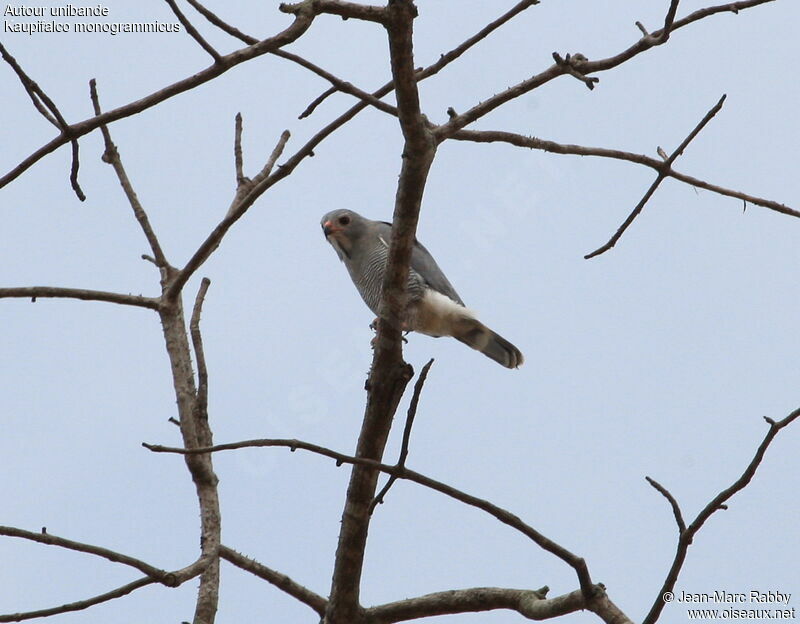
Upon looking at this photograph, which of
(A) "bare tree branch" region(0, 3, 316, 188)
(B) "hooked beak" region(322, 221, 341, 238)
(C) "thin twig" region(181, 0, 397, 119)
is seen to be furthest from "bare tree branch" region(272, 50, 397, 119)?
(B) "hooked beak" region(322, 221, 341, 238)

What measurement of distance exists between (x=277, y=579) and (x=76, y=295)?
1.26 m

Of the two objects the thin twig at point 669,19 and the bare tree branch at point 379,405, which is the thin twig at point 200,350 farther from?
the thin twig at point 669,19

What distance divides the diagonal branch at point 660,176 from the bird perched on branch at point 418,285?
2579mm

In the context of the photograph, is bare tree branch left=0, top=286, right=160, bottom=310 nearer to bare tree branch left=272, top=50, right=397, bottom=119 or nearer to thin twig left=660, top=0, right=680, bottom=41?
bare tree branch left=272, top=50, right=397, bottom=119

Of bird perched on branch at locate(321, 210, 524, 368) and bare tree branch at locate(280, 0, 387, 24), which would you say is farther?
bird perched on branch at locate(321, 210, 524, 368)

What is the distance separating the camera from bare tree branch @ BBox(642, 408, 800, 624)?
8.18ft

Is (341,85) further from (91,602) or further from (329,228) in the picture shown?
(329,228)

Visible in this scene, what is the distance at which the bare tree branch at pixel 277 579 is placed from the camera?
3.54 metres

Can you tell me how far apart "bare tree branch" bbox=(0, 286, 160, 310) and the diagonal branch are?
1.79 m

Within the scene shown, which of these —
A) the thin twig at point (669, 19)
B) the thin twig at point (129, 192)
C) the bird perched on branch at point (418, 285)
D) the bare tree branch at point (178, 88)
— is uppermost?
the bird perched on branch at point (418, 285)

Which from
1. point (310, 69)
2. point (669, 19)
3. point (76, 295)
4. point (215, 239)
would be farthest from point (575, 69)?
point (76, 295)

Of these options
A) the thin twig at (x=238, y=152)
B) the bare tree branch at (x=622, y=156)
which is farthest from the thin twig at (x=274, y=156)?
the bare tree branch at (x=622, y=156)

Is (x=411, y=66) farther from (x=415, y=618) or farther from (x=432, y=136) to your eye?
(x=415, y=618)

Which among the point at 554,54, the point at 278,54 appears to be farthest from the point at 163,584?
the point at 554,54
